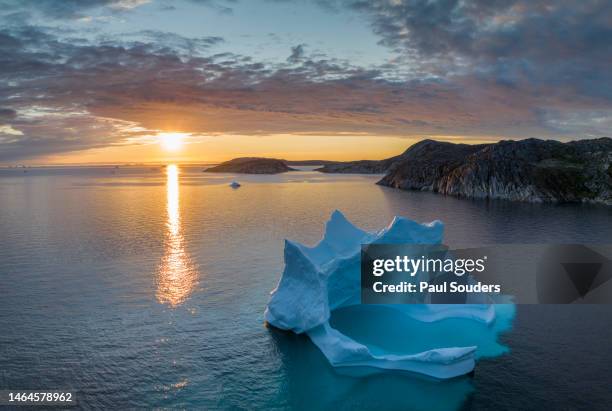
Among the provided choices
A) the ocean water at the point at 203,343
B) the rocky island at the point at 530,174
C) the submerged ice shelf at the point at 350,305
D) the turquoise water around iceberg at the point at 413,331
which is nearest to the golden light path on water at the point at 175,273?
the ocean water at the point at 203,343

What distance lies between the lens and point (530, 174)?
355ft

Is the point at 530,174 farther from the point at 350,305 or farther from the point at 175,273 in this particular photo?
the point at 175,273

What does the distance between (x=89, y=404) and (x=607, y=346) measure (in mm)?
26903

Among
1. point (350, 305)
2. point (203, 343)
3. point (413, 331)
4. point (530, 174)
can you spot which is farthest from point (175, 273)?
point (530, 174)

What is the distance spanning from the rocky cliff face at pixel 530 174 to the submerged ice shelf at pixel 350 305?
81.7 metres

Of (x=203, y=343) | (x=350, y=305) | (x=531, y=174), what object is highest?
(x=531, y=174)

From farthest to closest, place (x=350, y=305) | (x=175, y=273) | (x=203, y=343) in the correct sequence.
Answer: (x=175, y=273)
(x=350, y=305)
(x=203, y=343)

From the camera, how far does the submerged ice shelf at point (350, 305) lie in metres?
21.6

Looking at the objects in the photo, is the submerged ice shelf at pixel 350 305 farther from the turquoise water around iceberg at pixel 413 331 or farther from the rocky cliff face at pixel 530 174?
the rocky cliff face at pixel 530 174

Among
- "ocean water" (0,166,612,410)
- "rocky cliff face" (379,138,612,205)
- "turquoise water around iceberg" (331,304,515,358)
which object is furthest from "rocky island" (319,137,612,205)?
"turquoise water around iceberg" (331,304,515,358)

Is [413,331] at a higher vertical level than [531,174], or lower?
lower

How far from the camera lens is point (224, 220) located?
7319cm

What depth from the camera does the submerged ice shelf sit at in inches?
852

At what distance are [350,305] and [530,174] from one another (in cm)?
9432
